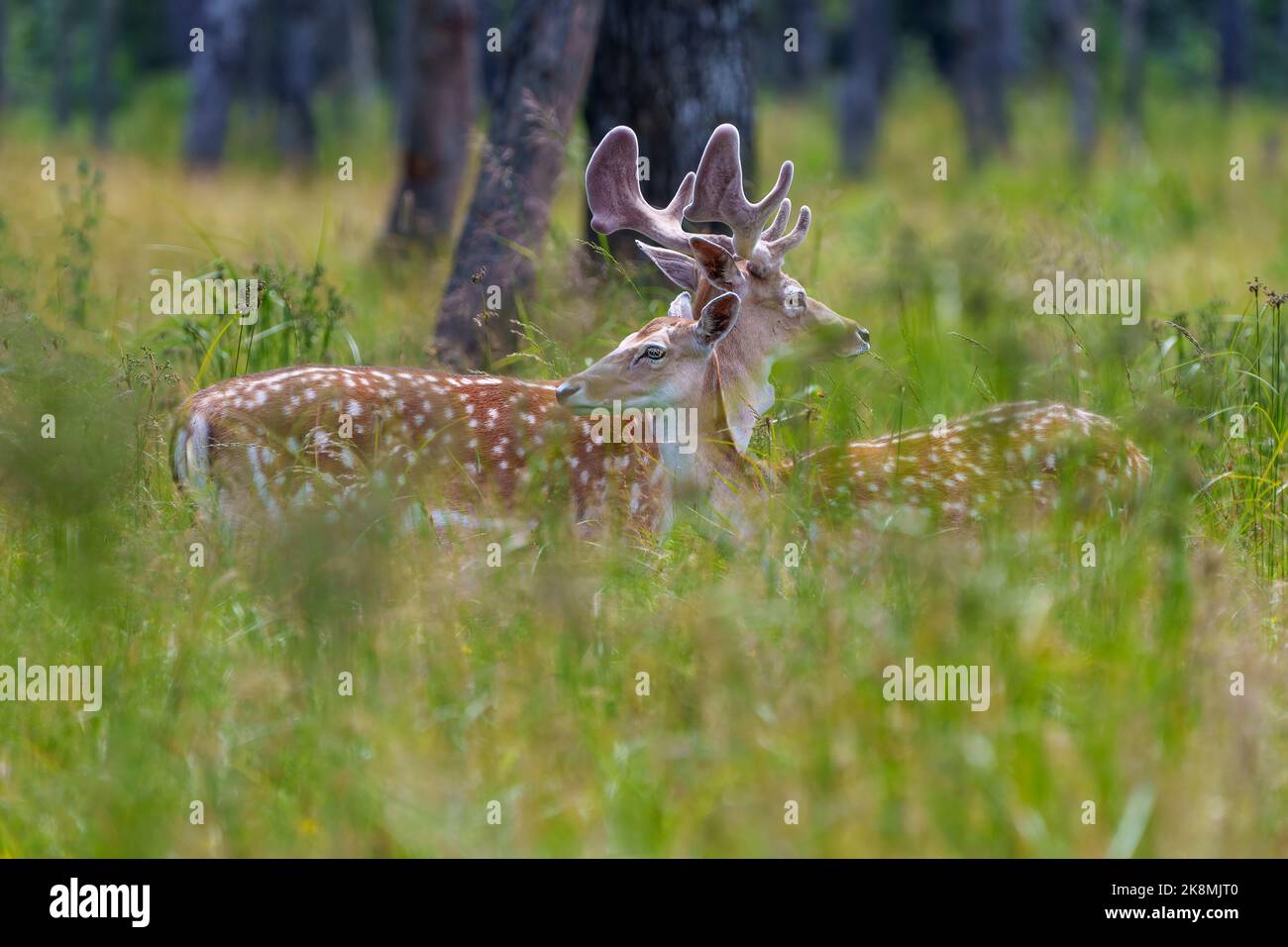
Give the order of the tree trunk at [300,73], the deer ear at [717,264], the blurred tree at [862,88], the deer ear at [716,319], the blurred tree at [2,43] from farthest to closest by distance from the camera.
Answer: the blurred tree at [2,43] < the blurred tree at [862,88] < the tree trunk at [300,73] < the deer ear at [717,264] < the deer ear at [716,319]

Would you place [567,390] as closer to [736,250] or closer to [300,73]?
[736,250]

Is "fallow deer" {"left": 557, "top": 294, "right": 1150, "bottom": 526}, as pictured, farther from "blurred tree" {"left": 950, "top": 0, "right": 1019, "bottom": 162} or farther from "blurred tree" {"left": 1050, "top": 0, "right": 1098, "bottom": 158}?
"blurred tree" {"left": 950, "top": 0, "right": 1019, "bottom": 162}

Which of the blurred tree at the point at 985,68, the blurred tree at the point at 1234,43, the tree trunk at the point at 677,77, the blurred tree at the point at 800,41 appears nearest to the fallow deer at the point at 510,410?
the tree trunk at the point at 677,77

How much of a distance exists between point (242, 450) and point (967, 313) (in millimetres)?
2523

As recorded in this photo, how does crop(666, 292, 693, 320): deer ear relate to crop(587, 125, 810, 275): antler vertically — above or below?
below

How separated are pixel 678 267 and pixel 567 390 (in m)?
0.89

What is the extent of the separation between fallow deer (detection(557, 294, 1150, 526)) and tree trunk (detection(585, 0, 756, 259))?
218cm

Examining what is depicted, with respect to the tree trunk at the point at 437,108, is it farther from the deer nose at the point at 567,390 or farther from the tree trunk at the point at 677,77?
the deer nose at the point at 567,390

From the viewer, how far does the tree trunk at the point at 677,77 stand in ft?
23.8

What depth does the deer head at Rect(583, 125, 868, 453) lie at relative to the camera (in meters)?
5.44

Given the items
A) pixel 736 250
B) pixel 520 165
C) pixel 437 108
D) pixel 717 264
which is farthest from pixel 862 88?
pixel 717 264

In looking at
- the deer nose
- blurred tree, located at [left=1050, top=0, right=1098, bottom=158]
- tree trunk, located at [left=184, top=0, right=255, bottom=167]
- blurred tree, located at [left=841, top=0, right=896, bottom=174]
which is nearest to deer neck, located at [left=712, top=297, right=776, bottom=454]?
the deer nose

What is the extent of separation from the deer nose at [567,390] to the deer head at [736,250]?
0.65 m
